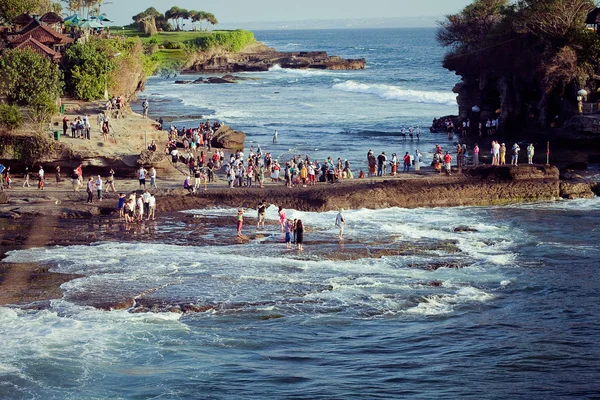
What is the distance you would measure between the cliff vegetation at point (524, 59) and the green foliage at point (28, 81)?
1110 inches

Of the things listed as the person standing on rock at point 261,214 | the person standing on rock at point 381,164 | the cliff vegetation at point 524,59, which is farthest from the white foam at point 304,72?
the person standing on rock at point 261,214

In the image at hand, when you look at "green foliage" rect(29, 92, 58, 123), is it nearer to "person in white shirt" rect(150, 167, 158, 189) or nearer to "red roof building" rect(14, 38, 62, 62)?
"person in white shirt" rect(150, 167, 158, 189)

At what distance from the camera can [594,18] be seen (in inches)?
2095

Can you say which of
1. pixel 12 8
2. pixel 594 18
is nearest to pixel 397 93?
pixel 594 18

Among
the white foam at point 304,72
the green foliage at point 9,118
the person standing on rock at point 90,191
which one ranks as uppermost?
the white foam at point 304,72

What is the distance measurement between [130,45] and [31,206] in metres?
33.2

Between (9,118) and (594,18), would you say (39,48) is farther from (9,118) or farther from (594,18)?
(594,18)

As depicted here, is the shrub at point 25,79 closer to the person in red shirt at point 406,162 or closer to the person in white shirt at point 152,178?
the person in white shirt at point 152,178

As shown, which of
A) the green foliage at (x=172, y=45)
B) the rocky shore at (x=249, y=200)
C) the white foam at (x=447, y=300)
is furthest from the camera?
the green foliage at (x=172, y=45)

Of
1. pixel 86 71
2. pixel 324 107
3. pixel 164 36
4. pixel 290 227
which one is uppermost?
pixel 164 36

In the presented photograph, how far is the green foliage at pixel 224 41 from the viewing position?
5448 inches

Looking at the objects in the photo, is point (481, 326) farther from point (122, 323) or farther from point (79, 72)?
point (79, 72)

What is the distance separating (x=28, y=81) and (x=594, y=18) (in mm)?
34136

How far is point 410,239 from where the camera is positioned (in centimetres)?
3114
